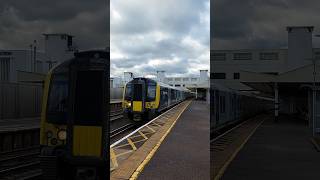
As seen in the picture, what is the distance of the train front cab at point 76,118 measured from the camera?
1462 millimetres

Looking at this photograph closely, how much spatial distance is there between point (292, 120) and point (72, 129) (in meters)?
3.26

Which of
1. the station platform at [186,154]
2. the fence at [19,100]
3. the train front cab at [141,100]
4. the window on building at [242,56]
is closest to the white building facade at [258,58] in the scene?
the window on building at [242,56]

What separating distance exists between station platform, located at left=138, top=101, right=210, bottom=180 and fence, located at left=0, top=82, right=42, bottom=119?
925mm

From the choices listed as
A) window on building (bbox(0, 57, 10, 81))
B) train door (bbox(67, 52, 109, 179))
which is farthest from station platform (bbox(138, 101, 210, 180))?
window on building (bbox(0, 57, 10, 81))

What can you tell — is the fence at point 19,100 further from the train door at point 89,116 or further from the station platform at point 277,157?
the station platform at point 277,157

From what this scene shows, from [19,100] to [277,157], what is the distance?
110 inches

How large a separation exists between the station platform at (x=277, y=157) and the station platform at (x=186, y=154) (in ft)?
0.88

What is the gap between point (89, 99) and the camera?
1480mm

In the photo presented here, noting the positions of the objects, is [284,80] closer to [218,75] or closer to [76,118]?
[218,75]

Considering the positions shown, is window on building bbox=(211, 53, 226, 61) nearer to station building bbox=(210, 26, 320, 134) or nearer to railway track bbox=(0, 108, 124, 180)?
station building bbox=(210, 26, 320, 134)

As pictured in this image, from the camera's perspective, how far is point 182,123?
3.06m

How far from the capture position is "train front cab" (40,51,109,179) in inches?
57.6

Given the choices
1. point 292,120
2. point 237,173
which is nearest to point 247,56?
point 237,173

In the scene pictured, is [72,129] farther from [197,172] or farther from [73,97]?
[197,172]
